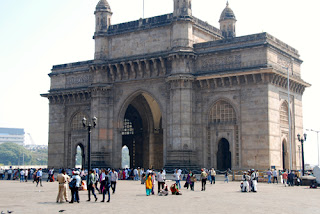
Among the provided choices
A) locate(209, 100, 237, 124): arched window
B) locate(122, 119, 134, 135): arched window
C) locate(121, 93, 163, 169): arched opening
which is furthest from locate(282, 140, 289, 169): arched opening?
locate(122, 119, 134, 135): arched window

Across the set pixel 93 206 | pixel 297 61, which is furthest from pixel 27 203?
pixel 297 61

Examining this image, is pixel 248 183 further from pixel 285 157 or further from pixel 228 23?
pixel 228 23

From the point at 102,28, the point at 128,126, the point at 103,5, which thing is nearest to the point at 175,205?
the point at 102,28

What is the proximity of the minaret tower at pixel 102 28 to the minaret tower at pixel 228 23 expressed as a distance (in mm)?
11116

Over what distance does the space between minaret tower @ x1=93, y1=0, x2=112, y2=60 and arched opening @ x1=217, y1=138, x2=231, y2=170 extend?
13781 millimetres

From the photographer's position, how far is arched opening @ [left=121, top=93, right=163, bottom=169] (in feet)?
168

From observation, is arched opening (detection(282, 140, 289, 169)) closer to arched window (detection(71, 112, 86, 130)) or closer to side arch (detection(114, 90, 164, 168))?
side arch (detection(114, 90, 164, 168))

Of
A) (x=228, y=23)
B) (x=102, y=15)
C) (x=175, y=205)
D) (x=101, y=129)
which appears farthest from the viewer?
(x=228, y=23)

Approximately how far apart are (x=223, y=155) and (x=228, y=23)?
13.9 m

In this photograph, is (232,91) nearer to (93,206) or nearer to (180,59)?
(180,59)

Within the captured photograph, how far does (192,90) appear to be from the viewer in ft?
136

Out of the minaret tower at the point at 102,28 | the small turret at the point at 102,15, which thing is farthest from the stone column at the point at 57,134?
the small turret at the point at 102,15

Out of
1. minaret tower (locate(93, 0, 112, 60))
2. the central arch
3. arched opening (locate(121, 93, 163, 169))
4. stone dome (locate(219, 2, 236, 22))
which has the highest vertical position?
stone dome (locate(219, 2, 236, 22))

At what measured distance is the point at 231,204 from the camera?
20469 millimetres
